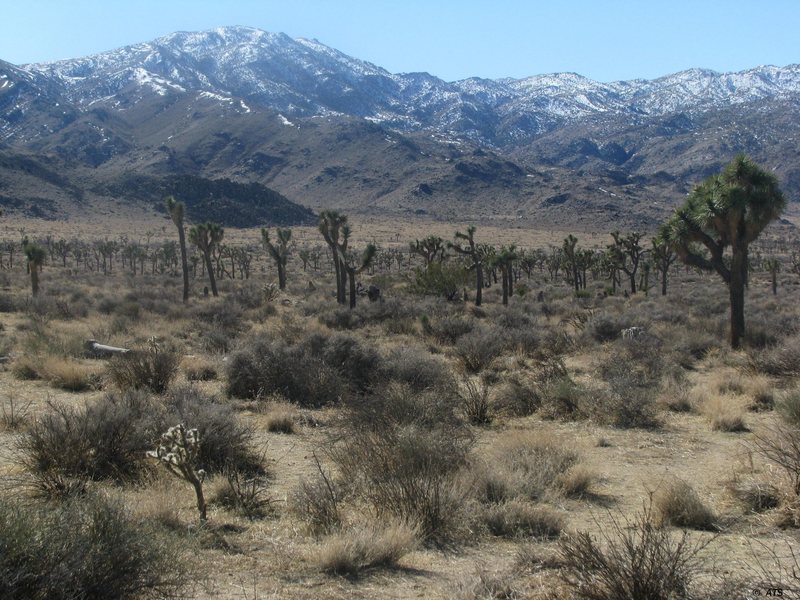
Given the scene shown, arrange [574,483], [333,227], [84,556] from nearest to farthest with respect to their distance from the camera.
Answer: [84,556], [574,483], [333,227]

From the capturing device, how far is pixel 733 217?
20.2 metres

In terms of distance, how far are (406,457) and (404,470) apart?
12.8 inches

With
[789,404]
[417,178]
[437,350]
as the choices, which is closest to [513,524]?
[789,404]

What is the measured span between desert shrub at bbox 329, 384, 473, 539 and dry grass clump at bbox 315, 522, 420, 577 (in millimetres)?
350

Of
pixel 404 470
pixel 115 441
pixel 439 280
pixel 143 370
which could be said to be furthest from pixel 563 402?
pixel 439 280

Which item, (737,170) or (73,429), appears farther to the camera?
(737,170)

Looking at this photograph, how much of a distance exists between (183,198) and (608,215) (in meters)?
95.5

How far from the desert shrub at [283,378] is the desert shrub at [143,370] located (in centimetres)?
123

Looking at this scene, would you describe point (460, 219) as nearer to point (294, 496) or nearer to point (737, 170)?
point (737, 170)

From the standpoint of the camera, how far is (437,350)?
19672 mm

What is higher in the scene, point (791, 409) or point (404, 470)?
point (404, 470)

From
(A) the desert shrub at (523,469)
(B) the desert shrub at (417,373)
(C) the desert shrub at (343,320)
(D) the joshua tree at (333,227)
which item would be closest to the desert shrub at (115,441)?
(A) the desert shrub at (523,469)

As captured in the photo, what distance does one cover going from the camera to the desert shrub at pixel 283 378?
1328 centimetres

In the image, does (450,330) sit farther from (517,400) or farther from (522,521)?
(522,521)
